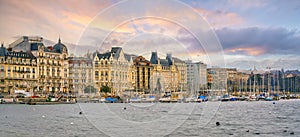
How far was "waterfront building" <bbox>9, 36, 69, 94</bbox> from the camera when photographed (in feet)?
436

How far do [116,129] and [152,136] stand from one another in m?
5.44

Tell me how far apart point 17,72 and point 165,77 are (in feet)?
143

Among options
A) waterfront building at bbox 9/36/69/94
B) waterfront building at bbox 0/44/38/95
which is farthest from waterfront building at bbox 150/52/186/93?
waterfront building at bbox 0/44/38/95

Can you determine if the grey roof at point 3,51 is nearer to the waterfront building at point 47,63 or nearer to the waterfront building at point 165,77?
the waterfront building at point 47,63

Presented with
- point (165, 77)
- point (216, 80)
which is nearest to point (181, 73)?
point (165, 77)

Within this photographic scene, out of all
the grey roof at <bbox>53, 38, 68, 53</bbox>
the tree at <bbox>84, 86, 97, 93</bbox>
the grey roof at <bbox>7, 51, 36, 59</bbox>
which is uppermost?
the grey roof at <bbox>53, 38, 68, 53</bbox>

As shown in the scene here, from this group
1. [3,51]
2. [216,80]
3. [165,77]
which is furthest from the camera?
[216,80]

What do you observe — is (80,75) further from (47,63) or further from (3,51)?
(3,51)

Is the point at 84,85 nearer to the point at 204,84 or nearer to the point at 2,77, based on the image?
the point at 2,77

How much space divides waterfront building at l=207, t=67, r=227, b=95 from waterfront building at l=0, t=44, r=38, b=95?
57243 mm

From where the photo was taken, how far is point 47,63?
135875 millimetres

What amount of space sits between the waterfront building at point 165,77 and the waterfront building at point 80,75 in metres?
18.2

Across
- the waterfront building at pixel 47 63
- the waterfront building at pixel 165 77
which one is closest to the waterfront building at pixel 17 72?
the waterfront building at pixel 47 63

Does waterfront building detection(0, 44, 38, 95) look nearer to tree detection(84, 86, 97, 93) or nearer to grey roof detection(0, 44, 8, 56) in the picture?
grey roof detection(0, 44, 8, 56)
